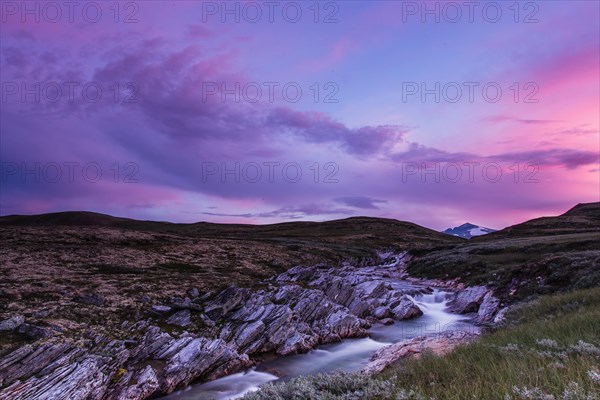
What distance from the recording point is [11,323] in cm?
1853

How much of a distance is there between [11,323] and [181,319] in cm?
858

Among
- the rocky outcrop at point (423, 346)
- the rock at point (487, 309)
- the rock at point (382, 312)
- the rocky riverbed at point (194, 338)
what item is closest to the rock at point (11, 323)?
the rocky riverbed at point (194, 338)

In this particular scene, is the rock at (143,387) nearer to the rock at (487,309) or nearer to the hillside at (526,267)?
the rock at (487,309)

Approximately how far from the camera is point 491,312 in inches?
1032

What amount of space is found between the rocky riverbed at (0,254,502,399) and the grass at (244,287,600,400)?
6.23m

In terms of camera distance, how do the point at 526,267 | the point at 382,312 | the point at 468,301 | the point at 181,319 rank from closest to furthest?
the point at 181,319, the point at 382,312, the point at 468,301, the point at 526,267

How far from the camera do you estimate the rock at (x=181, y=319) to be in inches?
881

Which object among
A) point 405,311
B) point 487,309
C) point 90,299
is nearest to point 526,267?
point 487,309

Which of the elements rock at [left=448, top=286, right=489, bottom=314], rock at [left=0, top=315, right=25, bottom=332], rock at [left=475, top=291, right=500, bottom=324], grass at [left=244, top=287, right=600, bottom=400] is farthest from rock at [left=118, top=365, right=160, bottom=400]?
rock at [left=448, top=286, right=489, bottom=314]

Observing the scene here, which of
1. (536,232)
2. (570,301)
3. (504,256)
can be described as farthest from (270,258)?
(536,232)

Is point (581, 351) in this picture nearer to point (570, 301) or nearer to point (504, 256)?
point (570, 301)

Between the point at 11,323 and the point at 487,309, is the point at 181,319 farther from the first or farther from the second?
the point at 487,309

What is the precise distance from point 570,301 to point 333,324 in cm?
1383

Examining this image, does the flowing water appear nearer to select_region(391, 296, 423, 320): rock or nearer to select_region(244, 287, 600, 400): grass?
select_region(391, 296, 423, 320): rock
